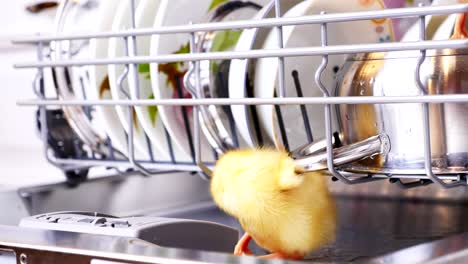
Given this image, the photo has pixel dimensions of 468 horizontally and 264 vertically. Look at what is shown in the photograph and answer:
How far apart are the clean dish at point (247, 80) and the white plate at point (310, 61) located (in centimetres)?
1

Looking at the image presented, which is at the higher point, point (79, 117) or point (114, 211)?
point (79, 117)

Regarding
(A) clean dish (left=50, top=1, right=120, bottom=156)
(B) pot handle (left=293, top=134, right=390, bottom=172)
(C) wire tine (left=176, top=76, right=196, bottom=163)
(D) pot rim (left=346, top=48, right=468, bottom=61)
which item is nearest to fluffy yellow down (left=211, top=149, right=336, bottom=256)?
(B) pot handle (left=293, top=134, right=390, bottom=172)

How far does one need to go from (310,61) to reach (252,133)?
93 millimetres

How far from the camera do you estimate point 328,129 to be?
586 millimetres

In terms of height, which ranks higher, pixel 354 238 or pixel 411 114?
pixel 411 114

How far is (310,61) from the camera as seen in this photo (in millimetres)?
788

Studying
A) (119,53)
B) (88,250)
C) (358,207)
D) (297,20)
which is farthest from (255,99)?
(358,207)

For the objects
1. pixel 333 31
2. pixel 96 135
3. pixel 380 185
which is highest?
pixel 333 31

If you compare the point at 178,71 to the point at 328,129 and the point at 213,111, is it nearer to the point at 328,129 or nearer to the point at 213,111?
the point at 213,111

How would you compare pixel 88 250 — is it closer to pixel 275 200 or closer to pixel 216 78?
pixel 275 200

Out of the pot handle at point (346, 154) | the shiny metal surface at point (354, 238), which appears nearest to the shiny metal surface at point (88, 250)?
the shiny metal surface at point (354, 238)

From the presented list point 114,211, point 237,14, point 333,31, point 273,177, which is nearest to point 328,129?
point 273,177

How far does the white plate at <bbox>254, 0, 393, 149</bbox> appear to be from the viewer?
0.77 meters

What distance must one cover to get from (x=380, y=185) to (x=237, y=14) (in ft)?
1.10
